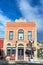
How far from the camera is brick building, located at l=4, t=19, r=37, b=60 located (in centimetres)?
4397

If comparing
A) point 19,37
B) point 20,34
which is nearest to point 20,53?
point 19,37

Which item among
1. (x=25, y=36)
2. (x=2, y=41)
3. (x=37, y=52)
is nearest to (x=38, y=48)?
(x=37, y=52)

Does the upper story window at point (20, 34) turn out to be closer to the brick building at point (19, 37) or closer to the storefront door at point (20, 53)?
the brick building at point (19, 37)

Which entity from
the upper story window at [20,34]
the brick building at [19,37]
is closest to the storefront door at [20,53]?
the brick building at [19,37]

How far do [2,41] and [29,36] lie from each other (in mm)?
5890

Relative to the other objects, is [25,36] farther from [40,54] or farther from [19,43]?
[40,54]

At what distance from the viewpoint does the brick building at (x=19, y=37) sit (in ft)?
144

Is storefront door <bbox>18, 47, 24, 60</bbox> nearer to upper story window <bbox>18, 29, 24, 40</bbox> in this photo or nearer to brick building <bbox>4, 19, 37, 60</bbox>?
brick building <bbox>4, 19, 37, 60</bbox>

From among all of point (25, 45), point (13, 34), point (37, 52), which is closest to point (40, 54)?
point (37, 52)

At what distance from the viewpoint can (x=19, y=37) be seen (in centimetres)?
4456

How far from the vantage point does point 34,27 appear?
146 ft

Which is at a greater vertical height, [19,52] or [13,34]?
[13,34]

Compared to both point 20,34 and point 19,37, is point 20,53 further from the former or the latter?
point 20,34

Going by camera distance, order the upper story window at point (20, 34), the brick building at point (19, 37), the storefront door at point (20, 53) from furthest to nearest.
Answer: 1. the upper story window at point (20, 34)
2. the brick building at point (19, 37)
3. the storefront door at point (20, 53)
